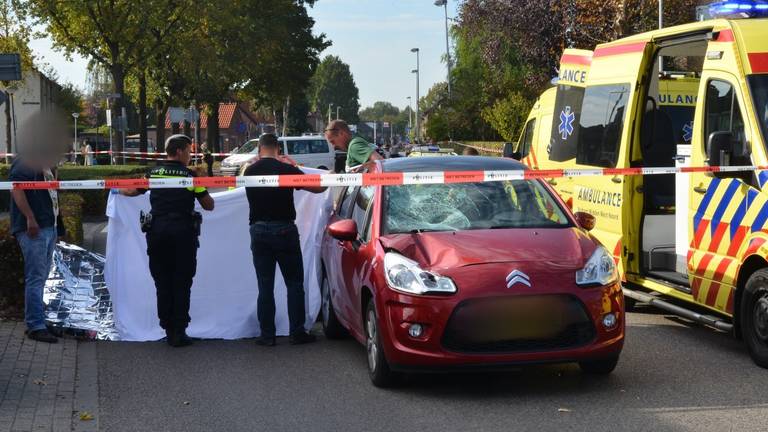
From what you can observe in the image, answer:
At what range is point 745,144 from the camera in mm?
7707

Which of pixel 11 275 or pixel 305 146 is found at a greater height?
pixel 305 146

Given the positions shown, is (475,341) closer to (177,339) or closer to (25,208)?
(177,339)

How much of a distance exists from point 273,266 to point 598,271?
309 cm

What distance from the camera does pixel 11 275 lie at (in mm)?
10047

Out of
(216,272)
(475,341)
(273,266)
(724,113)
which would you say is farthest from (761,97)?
(216,272)

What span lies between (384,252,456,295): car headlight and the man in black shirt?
1973mm

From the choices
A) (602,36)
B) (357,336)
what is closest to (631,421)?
(357,336)

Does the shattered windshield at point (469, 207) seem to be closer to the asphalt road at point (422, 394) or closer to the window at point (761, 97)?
the asphalt road at point (422, 394)

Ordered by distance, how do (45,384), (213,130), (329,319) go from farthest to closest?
(213,130)
(329,319)
(45,384)

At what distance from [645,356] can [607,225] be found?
7.71 feet

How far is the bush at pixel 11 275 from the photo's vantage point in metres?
10.0

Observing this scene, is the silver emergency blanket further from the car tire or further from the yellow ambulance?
the yellow ambulance

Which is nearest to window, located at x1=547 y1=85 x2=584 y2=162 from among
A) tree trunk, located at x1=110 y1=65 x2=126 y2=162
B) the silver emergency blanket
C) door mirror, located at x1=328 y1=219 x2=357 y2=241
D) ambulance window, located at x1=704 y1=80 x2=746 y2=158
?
ambulance window, located at x1=704 y1=80 x2=746 y2=158

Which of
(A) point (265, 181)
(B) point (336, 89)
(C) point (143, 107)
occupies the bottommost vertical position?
(A) point (265, 181)
